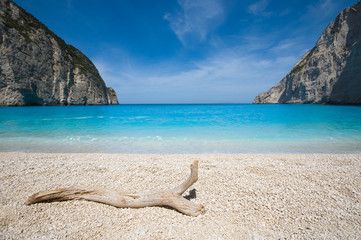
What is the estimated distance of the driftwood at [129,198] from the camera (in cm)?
326

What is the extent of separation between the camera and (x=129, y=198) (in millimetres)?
3422

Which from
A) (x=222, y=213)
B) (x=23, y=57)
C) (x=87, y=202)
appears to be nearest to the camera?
(x=222, y=213)

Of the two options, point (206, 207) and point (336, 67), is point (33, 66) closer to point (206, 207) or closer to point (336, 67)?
point (206, 207)

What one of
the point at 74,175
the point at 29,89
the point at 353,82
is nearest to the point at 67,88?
the point at 29,89

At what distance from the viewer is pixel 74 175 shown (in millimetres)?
4852

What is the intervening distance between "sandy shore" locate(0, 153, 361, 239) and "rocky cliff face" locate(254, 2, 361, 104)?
6091cm

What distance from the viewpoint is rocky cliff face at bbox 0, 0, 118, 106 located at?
46.0 m

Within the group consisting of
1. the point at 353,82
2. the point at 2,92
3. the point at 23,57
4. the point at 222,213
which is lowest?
the point at 222,213

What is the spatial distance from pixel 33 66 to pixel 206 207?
68.6m

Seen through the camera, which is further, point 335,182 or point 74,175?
point 74,175

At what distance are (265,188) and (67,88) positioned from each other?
2980 inches

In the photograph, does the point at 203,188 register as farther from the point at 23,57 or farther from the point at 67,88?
the point at 67,88

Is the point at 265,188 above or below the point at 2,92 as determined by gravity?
below

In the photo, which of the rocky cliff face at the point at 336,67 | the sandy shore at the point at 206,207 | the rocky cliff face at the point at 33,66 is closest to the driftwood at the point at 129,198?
the sandy shore at the point at 206,207
